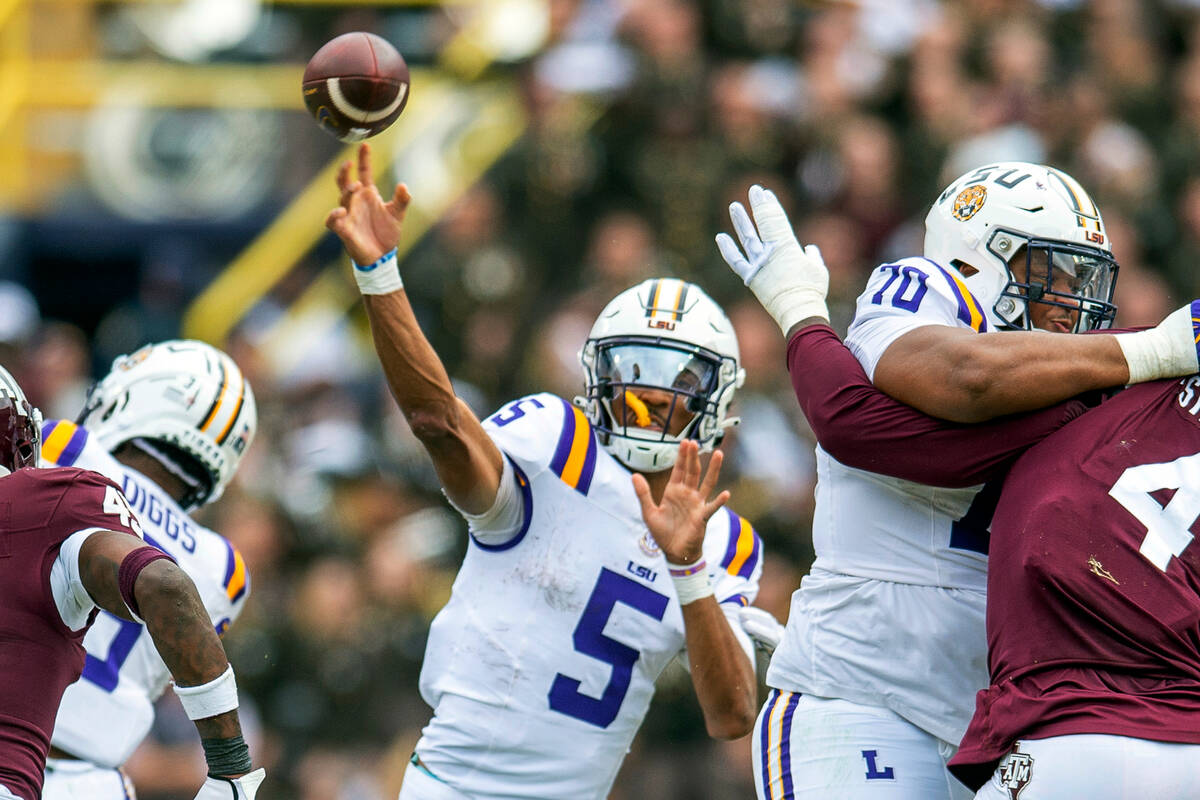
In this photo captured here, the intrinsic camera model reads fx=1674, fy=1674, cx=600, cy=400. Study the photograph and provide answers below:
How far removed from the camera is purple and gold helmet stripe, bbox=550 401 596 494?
491cm

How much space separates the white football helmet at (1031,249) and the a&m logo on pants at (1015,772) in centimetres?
119

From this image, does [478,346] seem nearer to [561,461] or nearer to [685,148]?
[685,148]

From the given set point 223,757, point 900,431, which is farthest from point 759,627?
point 223,757

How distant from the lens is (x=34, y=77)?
12406 mm

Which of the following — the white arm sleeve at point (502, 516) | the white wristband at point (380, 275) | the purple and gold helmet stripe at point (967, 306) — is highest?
the purple and gold helmet stripe at point (967, 306)

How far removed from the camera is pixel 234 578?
18.3ft

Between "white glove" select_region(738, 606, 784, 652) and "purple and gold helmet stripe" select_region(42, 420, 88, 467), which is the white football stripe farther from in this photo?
"white glove" select_region(738, 606, 784, 652)

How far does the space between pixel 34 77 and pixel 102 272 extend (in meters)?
1.51

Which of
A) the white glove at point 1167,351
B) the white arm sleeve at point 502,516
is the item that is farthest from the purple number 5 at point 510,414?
the white glove at point 1167,351

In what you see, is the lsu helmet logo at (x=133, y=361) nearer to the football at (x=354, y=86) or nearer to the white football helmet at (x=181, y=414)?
the white football helmet at (x=181, y=414)

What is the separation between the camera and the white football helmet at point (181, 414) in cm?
564

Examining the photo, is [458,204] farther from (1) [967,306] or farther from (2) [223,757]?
(2) [223,757]

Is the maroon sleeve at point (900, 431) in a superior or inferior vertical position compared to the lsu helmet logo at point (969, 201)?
inferior

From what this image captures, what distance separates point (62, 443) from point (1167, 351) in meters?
3.24
